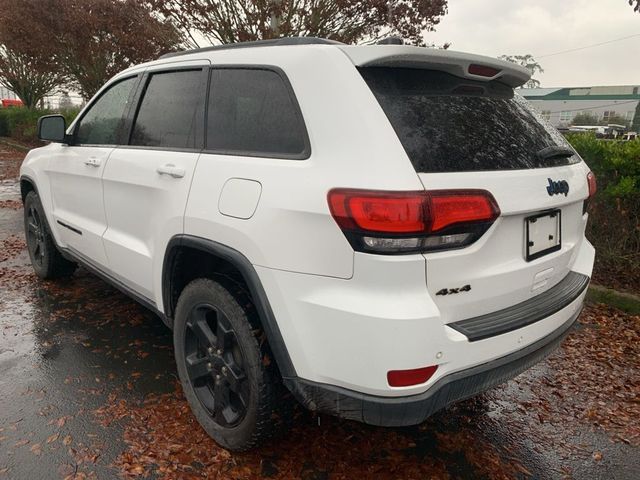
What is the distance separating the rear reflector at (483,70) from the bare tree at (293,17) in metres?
9.06

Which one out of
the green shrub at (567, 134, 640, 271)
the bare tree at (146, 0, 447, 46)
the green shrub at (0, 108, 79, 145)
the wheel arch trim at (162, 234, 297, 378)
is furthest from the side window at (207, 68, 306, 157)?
the green shrub at (0, 108, 79, 145)

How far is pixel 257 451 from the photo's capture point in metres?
2.46

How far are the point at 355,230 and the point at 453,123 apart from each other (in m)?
0.68

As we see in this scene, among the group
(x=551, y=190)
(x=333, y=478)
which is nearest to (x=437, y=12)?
(x=551, y=190)

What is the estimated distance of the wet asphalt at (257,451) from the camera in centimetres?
238

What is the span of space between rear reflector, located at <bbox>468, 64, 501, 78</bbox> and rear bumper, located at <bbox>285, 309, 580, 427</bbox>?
3.94 feet

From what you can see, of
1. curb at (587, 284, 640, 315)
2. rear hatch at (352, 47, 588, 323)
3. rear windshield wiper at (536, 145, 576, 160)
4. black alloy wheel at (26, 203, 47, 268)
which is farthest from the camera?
black alloy wheel at (26, 203, 47, 268)

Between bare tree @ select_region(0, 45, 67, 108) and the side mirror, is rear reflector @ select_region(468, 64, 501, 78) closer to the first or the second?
the side mirror

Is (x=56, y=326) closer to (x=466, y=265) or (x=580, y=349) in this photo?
(x=466, y=265)

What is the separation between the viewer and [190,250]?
8.29ft

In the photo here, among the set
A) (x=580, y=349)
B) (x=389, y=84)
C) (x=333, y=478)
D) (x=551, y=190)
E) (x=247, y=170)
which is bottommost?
(x=580, y=349)

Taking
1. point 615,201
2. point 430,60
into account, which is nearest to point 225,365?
point 430,60

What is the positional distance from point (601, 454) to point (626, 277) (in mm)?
2757

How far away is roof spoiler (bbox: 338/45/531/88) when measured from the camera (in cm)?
193
